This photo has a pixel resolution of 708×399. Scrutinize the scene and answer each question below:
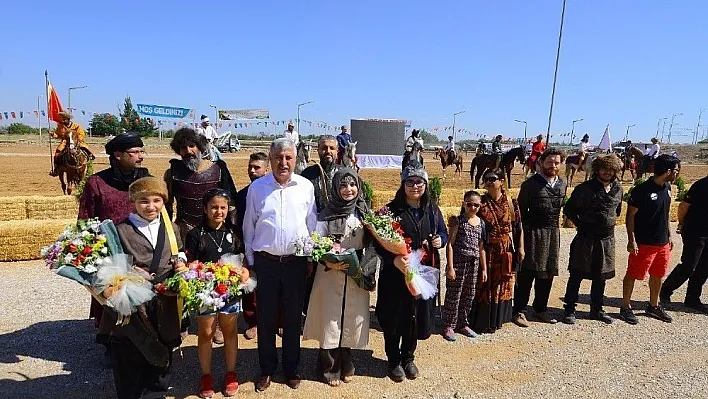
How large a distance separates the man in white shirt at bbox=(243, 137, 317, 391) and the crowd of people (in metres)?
0.01

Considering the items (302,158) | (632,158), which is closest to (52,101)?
(302,158)

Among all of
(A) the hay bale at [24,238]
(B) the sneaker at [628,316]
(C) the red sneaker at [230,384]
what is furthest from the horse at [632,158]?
(A) the hay bale at [24,238]

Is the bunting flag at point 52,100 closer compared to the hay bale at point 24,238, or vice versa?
the hay bale at point 24,238

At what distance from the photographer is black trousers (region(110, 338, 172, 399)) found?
331 centimetres

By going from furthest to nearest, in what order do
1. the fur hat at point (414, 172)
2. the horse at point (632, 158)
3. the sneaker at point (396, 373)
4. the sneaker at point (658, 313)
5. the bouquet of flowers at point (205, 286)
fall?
1. the horse at point (632, 158)
2. the sneaker at point (658, 313)
3. the sneaker at point (396, 373)
4. the fur hat at point (414, 172)
5. the bouquet of flowers at point (205, 286)

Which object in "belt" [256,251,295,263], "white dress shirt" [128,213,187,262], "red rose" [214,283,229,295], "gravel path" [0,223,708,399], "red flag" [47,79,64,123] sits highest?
"red flag" [47,79,64,123]

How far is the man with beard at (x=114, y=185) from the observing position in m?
3.85

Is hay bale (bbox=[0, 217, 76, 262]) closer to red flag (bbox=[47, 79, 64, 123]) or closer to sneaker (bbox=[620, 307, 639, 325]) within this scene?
sneaker (bbox=[620, 307, 639, 325])

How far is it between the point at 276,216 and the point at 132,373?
1544 millimetres

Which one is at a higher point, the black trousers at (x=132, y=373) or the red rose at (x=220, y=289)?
the red rose at (x=220, y=289)

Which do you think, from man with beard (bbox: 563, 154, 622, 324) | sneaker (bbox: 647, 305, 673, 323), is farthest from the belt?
sneaker (bbox: 647, 305, 673, 323)

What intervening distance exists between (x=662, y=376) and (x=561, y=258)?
430 centimetres

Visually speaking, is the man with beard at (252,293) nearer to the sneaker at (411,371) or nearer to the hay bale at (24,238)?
the sneaker at (411,371)

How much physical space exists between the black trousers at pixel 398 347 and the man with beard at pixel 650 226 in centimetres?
301
